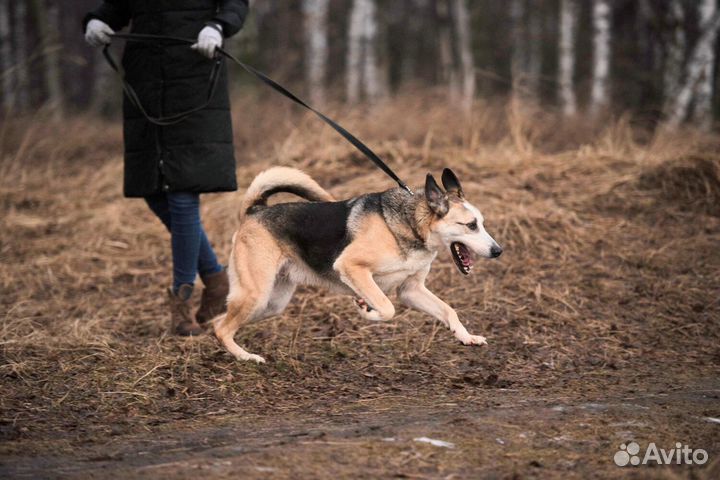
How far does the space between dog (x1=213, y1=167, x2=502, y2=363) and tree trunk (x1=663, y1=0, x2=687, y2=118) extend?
8351 mm

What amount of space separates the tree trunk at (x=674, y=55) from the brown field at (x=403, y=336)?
254 centimetres

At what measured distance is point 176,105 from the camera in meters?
5.09

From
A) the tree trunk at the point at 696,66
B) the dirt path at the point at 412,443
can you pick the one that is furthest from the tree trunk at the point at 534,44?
the dirt path at the point at 412,443

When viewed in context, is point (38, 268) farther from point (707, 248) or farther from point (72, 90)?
point (72, 90)

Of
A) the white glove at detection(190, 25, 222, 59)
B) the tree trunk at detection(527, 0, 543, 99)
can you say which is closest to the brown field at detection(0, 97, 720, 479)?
the white glove at detection(190, 25, 222, 59)

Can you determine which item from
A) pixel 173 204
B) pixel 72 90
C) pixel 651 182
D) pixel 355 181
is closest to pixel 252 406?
pixel 173 204

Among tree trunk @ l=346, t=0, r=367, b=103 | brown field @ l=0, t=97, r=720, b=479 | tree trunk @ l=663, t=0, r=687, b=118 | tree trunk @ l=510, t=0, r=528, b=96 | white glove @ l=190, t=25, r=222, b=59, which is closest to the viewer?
brown field @ l=0, t=97, r=720, b=479

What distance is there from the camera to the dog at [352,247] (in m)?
4.69

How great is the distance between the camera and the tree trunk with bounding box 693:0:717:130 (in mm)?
11477

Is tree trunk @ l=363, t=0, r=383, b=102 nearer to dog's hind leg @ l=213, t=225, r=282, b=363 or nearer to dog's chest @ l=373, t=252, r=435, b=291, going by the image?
dog's hind leg @ l=213, t=225, r=282, b=363

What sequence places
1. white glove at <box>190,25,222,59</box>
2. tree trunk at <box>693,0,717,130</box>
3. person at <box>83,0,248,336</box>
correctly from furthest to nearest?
tree trunk at <box>693,0,717,130</box> < person at <box>83,0,248,336</box> < white glove at <box>190,25,222,59</box>

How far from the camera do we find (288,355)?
16.7 ft

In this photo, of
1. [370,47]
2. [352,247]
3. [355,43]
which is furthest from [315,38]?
[352,247]

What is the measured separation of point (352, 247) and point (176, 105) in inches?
55.6
